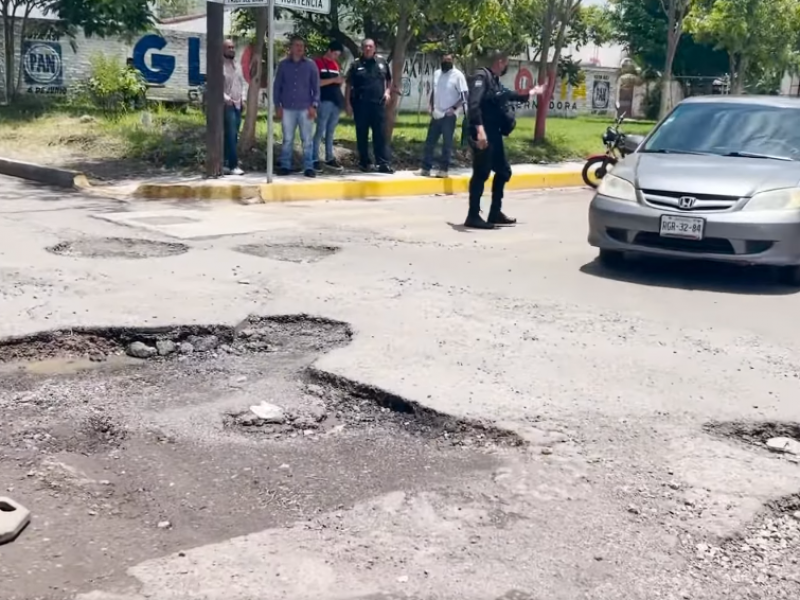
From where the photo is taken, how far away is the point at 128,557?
341cm

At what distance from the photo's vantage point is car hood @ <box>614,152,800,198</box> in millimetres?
7953

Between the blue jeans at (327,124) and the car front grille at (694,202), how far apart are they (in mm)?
6893

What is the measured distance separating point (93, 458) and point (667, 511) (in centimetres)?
226

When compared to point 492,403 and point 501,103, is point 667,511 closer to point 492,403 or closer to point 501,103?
point 492,403

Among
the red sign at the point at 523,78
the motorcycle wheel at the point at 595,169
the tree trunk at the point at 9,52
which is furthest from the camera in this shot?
the red sign at the point at 523,78

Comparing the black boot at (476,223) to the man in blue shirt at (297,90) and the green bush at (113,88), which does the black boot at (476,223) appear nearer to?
the man in blue shirt at (297,90)

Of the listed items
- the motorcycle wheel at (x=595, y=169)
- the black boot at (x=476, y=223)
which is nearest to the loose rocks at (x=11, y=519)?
the black boot at (x=476, y=223)

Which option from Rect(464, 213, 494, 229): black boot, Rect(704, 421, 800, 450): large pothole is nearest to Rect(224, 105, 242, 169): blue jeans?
Rect(464, 213, 494, 229): black boot

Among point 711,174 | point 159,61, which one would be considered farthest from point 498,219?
point 159,61

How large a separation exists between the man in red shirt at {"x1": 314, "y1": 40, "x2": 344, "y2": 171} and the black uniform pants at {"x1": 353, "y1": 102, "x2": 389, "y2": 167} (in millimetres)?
309

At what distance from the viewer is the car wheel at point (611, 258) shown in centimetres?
873

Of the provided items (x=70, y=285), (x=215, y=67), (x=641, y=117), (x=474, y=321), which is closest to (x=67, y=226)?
(x=70, y=285)

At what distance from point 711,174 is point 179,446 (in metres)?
5.22

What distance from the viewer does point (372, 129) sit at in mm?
14719
